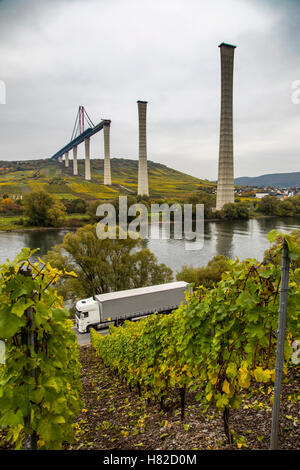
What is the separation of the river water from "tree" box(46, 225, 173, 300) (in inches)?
187

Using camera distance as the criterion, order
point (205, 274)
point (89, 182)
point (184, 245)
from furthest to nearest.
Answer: point (89, 182) → point (184, 245) → point (205, 274)

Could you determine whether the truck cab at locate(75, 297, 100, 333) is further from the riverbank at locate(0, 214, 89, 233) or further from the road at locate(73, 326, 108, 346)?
the riverbank at locate(0, 214, 89, 233)

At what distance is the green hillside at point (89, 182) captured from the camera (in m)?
81.6

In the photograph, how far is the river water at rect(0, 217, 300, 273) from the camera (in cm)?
3048

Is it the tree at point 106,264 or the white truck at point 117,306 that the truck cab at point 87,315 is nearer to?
the white truck at point 117,306

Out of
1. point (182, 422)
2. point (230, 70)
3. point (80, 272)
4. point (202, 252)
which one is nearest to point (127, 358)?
point (182, 422)

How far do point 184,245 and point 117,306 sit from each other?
71.6 feet

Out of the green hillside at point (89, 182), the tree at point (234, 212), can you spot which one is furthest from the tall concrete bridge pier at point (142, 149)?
the tree at point (234, 212)

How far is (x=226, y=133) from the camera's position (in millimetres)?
61688

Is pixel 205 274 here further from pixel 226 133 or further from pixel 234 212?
pixel 226 133

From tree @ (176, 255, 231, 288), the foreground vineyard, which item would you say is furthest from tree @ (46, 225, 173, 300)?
the foreground vineyard

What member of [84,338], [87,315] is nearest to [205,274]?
[87,315]

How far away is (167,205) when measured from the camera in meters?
56.3
